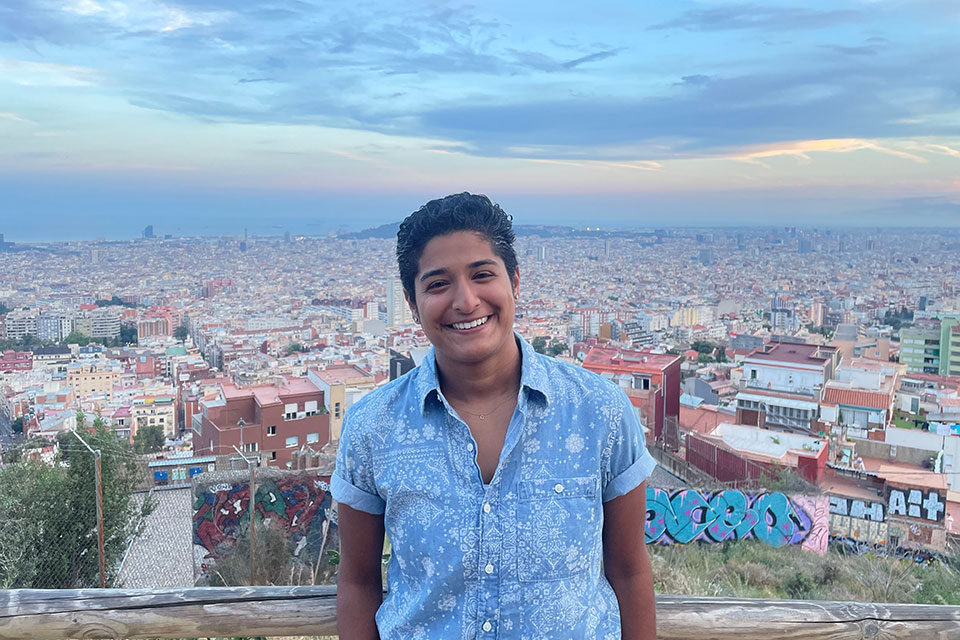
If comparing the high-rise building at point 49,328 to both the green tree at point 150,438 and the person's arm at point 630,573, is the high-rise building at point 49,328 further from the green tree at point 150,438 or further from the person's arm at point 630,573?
the person's arm at point 630,573

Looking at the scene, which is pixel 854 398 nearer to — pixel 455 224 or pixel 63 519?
pixel 63 519

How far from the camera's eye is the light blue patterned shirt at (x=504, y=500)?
0.74m

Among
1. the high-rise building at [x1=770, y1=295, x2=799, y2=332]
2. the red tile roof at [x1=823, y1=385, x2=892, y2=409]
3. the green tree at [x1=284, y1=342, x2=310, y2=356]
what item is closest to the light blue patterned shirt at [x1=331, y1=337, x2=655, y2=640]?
the red tile roof at [x1=823, y1=385, x2=892, y2=409]

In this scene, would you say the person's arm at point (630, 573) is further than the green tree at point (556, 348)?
No

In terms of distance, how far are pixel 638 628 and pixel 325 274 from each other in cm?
6598

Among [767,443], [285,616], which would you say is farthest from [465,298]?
[767,443]

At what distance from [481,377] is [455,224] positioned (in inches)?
6.7

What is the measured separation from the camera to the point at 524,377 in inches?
30.6

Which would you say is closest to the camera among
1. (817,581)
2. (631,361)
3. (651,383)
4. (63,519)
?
(817,581)

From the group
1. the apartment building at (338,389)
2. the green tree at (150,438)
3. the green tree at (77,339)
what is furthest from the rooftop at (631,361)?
the green tree at (77,339)

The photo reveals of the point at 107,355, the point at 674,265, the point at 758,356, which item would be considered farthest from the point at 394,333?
the point at 674,265

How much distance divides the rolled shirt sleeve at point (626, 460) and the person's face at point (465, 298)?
15cm

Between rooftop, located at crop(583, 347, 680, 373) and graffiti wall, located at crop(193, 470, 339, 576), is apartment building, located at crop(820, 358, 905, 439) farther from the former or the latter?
graffiti wall, located at crop(193, 470, 339, 576)

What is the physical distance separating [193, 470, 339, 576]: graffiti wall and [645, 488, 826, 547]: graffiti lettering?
3.06 m
